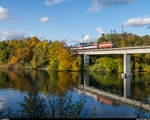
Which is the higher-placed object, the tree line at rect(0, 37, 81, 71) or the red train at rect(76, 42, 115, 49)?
the red train at rect(76, 42, 115, 49)

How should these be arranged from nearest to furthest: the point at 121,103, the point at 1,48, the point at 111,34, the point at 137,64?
1. the point at 121,103
2. the point at 137,64
3. the point at 1,48
4. the point at 111,34

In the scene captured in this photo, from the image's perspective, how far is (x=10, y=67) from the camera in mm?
87188

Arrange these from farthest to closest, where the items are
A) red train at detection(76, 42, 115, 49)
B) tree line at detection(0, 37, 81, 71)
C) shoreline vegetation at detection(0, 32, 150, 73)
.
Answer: tree line at detection(0, 37, 81, 71) < red train at detection(76, 42, 115, 49) < shoreline vegetation at detection(0, 32, 150, 73)

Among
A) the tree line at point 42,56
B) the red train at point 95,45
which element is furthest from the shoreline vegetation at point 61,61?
the red train at point 95,45

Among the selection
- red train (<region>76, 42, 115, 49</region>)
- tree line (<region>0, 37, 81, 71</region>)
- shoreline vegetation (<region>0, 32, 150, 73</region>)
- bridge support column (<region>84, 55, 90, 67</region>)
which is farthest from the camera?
bridge support column (<region>84, 55, 90, 67</region>)

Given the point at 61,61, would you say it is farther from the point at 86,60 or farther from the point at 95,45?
the point at 95,45

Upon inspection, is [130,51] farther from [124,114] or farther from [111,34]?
[111,34]

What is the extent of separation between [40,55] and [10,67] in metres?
17.9

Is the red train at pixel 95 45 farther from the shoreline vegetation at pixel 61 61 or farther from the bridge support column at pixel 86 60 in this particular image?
the bridge support column at pixel 86 60

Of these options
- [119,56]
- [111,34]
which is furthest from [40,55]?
[111,34]

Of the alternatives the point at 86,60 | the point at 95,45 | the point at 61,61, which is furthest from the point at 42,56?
the point at 95,45

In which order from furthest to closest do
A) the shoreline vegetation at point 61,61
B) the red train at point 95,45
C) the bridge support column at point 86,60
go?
1. the bridge support column at point 86,60
2. the red train at point 95,45
3. the shoreline vegetation at point 61,61

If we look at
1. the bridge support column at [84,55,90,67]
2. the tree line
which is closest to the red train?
the bridge support column at [84,55,90,67]

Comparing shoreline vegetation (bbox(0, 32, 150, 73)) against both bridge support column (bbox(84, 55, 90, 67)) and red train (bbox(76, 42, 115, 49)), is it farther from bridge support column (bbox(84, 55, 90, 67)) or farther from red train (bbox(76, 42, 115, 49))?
red train (bbox(76, 42, 115, 49))
